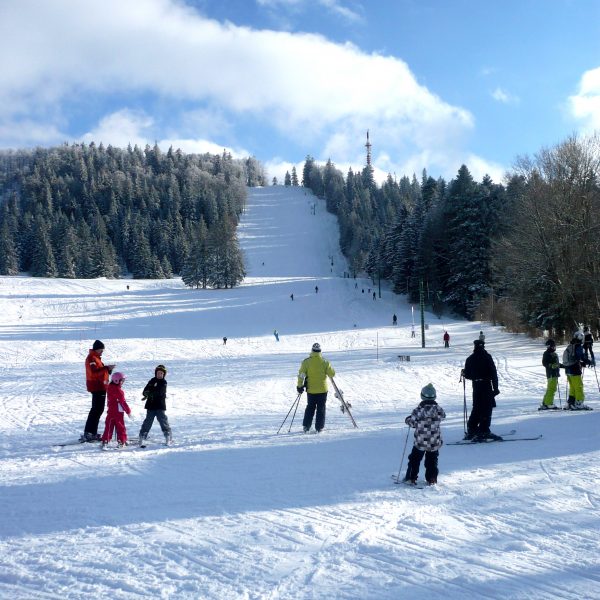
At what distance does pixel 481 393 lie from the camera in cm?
828

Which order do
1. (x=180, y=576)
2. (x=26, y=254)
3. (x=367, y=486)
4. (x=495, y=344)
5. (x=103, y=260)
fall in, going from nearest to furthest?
1. (x=180, y=576)
2. (x=367, y=486)
3. (x=495, y=344)
4. (x=103, y=260)
5. (x=26, y=254)

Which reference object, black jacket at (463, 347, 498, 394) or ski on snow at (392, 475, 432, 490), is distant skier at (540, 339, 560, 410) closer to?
black jacket at (463, 347, 498, 394)

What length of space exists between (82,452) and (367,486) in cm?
467

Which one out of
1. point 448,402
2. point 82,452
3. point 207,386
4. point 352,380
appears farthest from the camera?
point 352,380

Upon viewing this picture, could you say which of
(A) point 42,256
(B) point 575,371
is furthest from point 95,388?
(A) point 42,256

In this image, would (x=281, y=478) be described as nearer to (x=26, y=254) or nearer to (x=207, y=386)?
(x=207, y=386)

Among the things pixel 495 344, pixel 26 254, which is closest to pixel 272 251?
pixel 26 254

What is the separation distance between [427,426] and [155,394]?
4.60 metres

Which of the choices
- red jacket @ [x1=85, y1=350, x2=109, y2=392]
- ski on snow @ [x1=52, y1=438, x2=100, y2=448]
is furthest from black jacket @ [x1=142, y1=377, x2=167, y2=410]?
ski on snow @ [x1=52, y1=438, x2=100, y2=448]

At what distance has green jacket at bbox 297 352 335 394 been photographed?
9.16 m

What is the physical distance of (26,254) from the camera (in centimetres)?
9225

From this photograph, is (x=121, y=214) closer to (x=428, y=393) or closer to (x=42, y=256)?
(x=42, y=256)

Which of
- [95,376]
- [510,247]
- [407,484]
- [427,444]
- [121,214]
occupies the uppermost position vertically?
[121,214]

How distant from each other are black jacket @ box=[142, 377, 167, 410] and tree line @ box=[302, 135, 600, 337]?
22171mm
